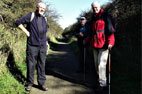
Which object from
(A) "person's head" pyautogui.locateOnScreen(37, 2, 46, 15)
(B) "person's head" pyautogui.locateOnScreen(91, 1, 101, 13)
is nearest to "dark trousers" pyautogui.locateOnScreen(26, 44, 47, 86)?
(A) "person's head" pyautogui.locateOnScreen(37, 2, 46, 15)

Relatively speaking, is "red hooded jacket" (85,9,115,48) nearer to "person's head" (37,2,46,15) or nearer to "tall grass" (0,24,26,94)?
"person's head" (37,2,46,15)

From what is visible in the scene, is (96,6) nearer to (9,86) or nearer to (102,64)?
(102,64)

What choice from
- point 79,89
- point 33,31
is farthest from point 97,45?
point 33,31

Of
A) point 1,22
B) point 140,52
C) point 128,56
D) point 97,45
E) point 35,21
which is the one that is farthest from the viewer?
point 128,56

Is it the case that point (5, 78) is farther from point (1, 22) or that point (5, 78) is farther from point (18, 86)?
point (1, 22)

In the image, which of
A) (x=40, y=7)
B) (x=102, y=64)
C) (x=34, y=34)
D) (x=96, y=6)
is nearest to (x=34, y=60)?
(x=34, y=34)

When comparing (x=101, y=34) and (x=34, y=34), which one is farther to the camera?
(x=101, y=34)

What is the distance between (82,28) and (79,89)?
7.56 feet

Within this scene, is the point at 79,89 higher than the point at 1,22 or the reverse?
the reverse

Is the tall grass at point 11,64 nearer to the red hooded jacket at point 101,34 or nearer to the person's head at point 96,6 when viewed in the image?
the red hooded jacket at point 101,34

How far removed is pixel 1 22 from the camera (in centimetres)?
582

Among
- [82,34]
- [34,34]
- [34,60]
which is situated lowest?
[34,60]

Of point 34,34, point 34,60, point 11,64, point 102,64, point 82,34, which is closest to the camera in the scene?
point 34,34

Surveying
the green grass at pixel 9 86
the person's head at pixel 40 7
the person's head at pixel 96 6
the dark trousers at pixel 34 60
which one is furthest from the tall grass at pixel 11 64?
the person's head at pixel 96 6
